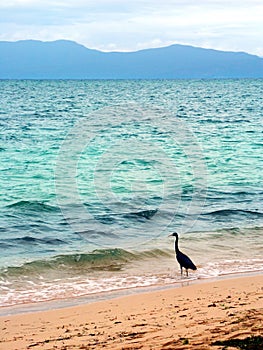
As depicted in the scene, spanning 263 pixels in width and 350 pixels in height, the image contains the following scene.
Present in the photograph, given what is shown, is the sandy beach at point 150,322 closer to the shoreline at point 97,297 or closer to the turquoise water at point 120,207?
the shoreline at point 97,297

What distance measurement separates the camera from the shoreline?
34.6 ft

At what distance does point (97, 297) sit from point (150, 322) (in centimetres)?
279

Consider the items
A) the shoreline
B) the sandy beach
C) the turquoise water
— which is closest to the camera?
the sandy beach

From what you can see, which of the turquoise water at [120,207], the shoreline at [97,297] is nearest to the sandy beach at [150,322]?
the shoreline at [97,297]

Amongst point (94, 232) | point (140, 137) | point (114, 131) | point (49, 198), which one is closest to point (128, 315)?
point (94, 232)

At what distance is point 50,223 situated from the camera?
16.9 m

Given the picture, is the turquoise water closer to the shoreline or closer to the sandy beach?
the shoreline

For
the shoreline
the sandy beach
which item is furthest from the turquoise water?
the sandy beach

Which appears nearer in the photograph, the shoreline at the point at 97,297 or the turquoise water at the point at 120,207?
the shoreline at the point at 97,297

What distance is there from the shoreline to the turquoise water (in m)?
0.28

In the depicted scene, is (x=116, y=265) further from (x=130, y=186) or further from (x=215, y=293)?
(x=130, y=186)

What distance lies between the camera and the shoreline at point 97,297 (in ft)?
34.6

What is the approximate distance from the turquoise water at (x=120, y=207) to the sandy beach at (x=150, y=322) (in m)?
1.52

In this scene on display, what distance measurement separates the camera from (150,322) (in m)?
8.61
